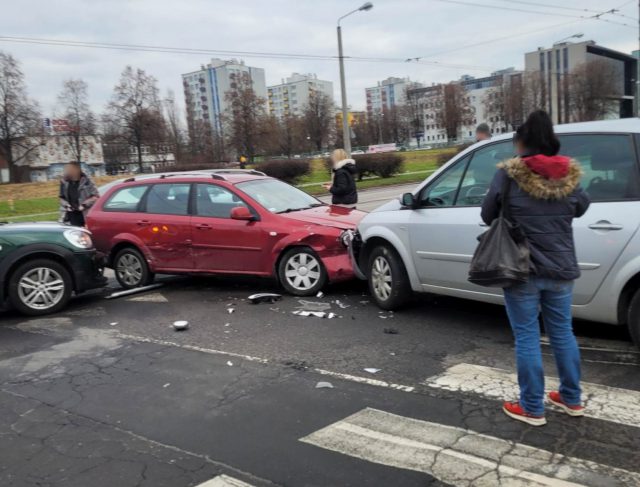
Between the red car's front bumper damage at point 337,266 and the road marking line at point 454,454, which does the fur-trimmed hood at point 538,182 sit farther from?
the red car's front bumper damage at point 337,266

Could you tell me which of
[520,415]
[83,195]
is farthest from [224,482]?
[83,195]

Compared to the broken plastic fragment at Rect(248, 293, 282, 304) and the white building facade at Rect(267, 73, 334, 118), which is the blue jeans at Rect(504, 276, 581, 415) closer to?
the broken plastic fragment at Rect(248, 293, 282, 304)

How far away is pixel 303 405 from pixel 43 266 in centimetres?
471

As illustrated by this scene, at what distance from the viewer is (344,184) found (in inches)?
347

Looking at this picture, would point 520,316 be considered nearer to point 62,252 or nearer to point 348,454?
point 348,454

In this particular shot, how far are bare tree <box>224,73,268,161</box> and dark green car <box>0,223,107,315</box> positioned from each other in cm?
5448

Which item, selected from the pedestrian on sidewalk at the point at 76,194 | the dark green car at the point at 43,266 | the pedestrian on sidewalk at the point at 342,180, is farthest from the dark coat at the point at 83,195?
the pedestrian on sidewalk at the point at 342,180

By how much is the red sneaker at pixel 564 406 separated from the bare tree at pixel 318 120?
9365 centimetres

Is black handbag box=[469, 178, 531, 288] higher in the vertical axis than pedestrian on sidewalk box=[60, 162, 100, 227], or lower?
lower

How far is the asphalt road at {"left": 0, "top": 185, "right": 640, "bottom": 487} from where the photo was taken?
322 cm

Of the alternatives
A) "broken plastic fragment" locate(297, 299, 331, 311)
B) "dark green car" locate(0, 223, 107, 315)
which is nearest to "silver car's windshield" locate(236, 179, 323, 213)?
"broken plastic fragment" locate(297, 299, 331, 311)

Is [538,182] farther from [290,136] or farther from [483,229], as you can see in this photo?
[290,136]

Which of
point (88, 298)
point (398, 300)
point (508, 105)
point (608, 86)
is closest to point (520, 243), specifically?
point (398, 300)

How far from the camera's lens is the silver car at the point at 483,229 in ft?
14.6
